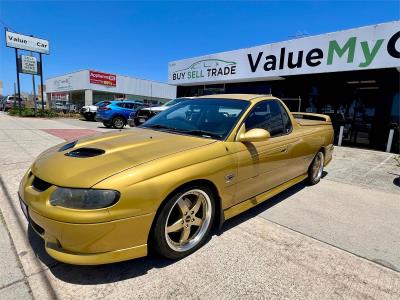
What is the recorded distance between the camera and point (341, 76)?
33.8ft

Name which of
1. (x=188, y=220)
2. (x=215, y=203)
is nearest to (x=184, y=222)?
(x=188, y=220)

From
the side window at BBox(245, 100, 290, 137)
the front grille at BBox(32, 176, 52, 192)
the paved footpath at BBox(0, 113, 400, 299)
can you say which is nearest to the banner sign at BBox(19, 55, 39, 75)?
the paved footpath at BBox(0, 113, 400, 299)

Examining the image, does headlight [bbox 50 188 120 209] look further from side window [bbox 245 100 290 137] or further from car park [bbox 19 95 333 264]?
side window [bbox 245 100 290 137]

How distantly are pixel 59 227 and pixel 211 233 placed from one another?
158 cm

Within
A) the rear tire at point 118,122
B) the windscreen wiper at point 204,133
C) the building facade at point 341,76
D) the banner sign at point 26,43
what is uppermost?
the banner sign at point 26,43

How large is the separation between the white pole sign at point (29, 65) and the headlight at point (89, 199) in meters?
27.2

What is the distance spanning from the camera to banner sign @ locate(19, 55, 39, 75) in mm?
23509

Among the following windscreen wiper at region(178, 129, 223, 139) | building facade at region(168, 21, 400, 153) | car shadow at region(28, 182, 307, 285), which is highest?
building facade at region(168, 21, 400, 153)

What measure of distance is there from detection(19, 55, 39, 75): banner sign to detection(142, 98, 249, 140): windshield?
84.5ft

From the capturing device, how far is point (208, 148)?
102 inches

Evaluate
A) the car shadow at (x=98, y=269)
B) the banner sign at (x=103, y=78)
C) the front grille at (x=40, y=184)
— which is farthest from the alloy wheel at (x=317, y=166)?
the banner sign at (x=103, y=78)

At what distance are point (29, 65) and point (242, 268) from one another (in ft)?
92.1

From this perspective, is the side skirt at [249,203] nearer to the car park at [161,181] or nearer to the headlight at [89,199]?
the car park at [161,181]

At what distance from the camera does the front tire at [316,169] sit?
481 centimetres
